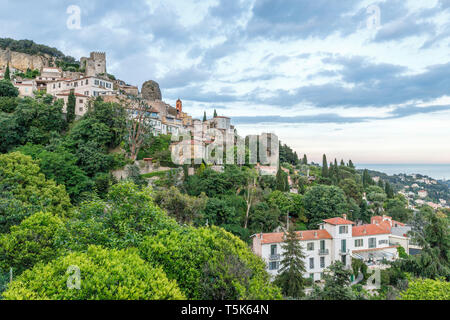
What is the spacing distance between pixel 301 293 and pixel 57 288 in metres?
15.2

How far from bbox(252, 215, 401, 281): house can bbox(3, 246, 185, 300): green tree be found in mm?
18013

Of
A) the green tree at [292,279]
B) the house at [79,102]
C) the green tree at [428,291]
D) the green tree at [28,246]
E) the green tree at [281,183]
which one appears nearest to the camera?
the green tree at [428,291]

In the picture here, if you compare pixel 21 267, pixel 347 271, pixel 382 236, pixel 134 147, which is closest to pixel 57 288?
pixel 21 267

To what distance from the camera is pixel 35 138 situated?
30.8 m

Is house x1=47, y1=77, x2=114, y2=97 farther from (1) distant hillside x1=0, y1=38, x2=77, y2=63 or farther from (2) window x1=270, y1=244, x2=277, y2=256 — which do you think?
(1) distant hillside x1=0, y1=38, x2=77, y2=63

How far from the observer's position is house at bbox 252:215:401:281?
23.7 metres

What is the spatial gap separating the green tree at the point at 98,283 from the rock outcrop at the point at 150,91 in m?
57.0

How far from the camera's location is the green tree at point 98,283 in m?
6.16

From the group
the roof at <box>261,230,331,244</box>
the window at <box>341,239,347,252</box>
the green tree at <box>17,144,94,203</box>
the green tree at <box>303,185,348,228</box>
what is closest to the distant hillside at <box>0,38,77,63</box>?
the green tree at <box>17,144,94,203</box>

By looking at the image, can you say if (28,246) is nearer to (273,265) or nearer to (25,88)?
(273,265)

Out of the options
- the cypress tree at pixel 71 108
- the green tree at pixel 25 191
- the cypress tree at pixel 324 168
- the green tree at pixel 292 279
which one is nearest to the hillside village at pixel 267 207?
the green tree at pixel 292 279

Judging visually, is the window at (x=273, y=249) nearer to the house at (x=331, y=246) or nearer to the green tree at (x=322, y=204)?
the house at (x=331, y=246)

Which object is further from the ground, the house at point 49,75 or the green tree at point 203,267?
the house at point 49,75
